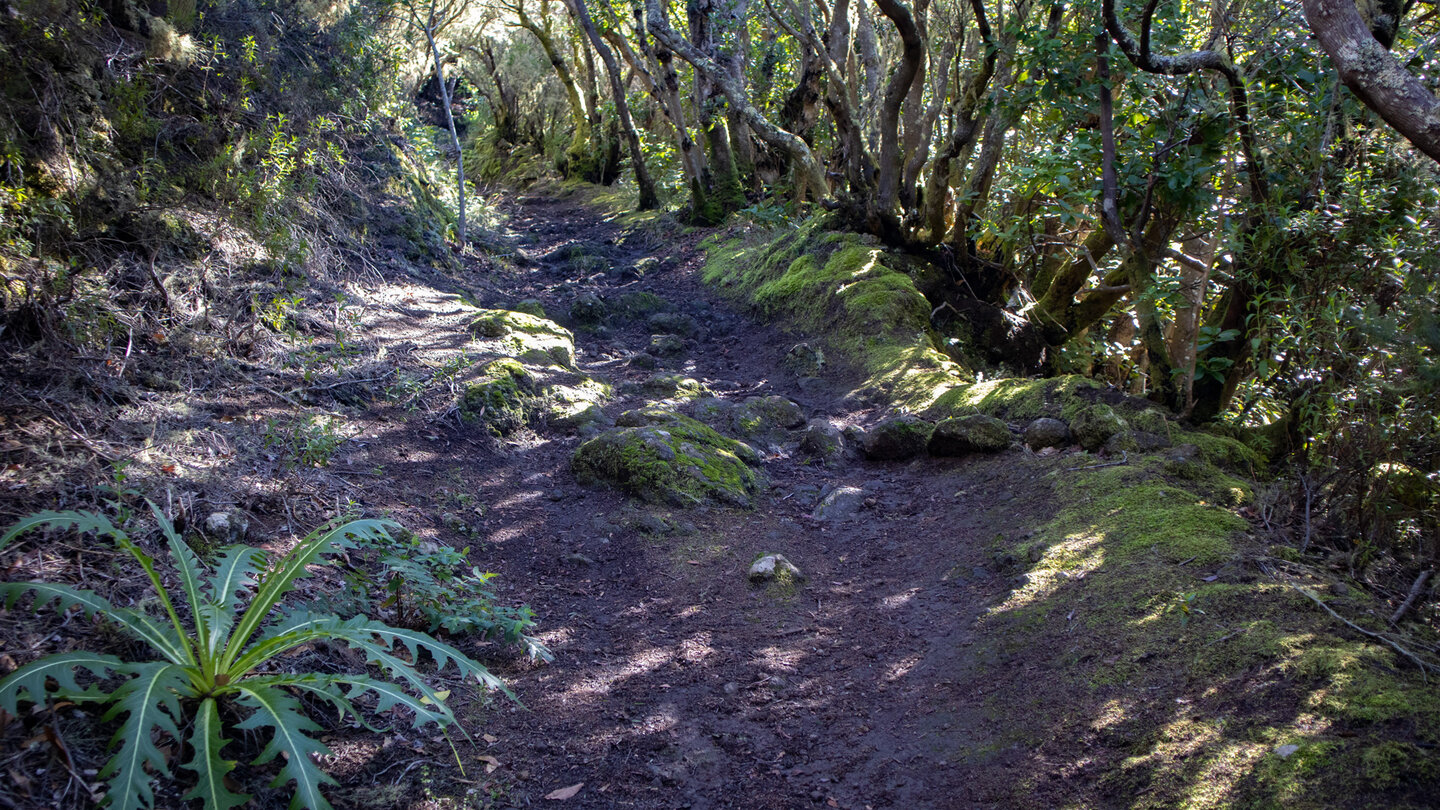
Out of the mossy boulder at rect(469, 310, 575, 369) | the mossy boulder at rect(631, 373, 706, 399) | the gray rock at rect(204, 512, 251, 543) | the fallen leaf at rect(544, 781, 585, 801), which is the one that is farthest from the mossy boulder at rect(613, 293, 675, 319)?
the fallen leaf at rect(544, 781, 585, 801)

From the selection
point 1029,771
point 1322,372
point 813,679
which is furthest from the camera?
point 1322,372

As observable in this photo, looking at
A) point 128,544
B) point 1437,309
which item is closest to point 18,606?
point 128,544

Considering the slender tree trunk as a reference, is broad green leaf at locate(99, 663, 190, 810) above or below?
below

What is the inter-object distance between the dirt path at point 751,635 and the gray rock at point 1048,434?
28 centimetres

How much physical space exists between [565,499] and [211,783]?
325 cm

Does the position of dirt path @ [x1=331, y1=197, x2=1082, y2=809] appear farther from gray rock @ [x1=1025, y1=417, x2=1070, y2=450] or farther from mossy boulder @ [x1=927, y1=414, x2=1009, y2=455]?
gray rock @ [x1=1025, y1=417, x2=1070, y2=450]

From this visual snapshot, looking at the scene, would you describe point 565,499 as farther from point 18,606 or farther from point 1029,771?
point 1029,771

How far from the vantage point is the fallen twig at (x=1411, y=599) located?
2.68 meters

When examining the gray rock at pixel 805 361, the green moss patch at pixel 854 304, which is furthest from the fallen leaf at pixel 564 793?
the gray rock at pixel 805 361

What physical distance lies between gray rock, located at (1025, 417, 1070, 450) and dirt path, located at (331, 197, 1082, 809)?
11.0 inches

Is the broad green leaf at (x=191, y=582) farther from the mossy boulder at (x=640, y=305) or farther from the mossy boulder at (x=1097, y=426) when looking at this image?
the mossy boulder at (x=640, y=305)

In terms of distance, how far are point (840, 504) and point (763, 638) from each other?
179 cm

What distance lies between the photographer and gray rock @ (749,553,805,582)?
4365 mm

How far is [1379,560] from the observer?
3125 mm
